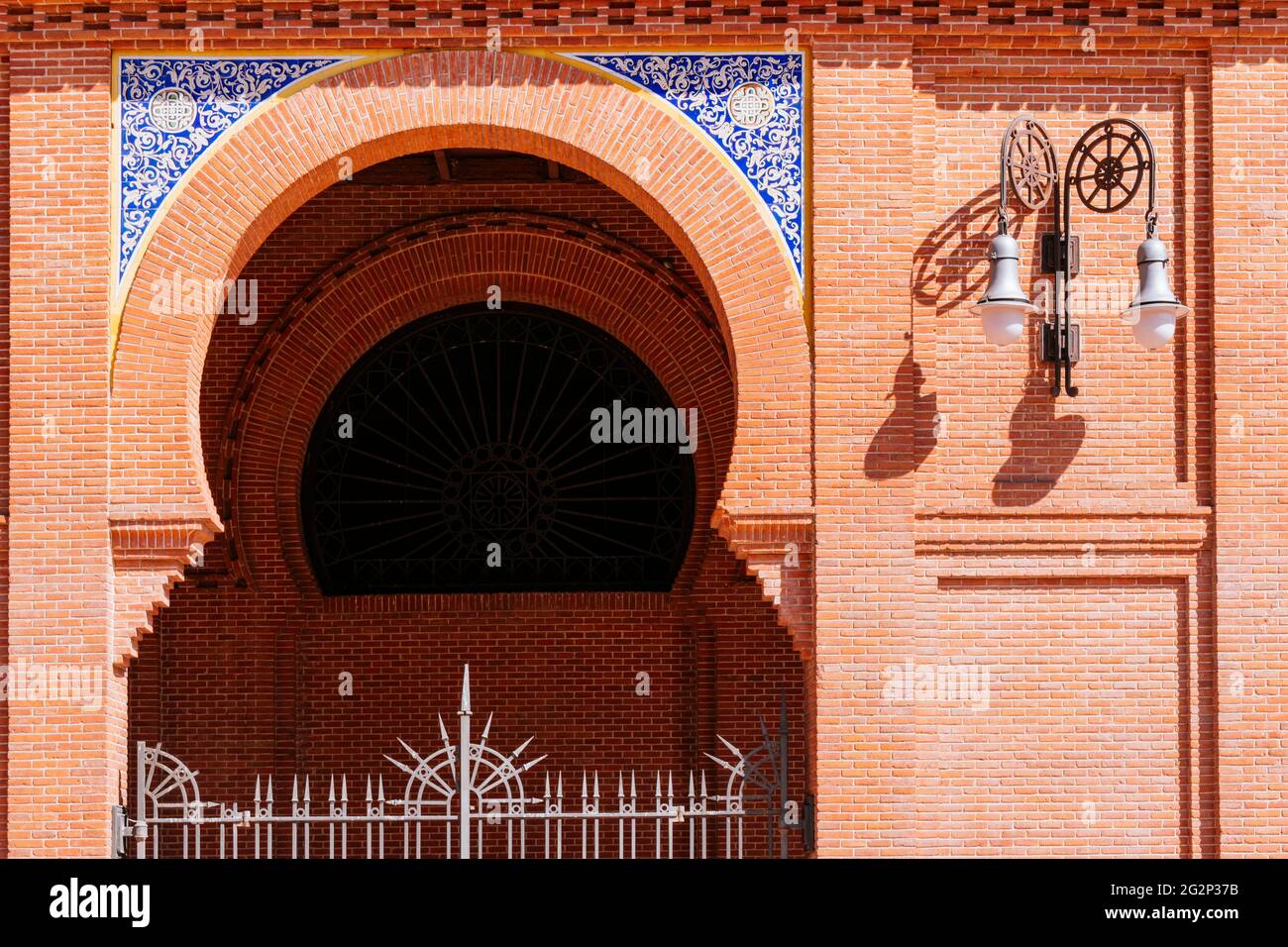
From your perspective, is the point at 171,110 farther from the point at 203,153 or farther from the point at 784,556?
the point at 784,556

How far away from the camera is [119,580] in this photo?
35.4ft

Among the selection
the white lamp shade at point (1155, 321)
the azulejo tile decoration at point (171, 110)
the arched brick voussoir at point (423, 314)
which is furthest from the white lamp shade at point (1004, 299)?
the azulejo tile decoration at point (171, 110)

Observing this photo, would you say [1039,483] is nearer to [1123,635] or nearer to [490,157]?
[1123,635]

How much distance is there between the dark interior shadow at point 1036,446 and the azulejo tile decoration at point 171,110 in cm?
390

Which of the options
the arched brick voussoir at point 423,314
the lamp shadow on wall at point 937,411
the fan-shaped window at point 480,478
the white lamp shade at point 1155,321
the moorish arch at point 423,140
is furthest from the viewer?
the fan-shaped window at point 480,478

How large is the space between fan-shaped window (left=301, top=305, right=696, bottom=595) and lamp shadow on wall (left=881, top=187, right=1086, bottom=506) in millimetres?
2873

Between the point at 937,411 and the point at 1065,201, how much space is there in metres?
1.26

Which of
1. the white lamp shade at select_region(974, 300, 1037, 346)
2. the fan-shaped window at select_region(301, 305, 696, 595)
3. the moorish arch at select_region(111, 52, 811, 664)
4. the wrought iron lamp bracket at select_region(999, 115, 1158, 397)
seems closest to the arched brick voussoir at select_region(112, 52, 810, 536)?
the moorish arch at select_region(111, 52, 811, 664)

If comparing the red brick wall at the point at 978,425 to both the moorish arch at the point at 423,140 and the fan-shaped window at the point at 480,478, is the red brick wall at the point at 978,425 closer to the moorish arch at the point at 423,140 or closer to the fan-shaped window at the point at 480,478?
the moorish arch at the point at 423,140

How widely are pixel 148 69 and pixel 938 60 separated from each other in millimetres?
4142

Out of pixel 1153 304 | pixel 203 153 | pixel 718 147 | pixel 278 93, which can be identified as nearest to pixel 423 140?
pixel 278 93

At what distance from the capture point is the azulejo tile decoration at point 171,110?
35.9ft

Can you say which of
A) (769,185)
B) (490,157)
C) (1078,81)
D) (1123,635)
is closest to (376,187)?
(490,157)

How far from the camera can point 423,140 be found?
11.2 metres
